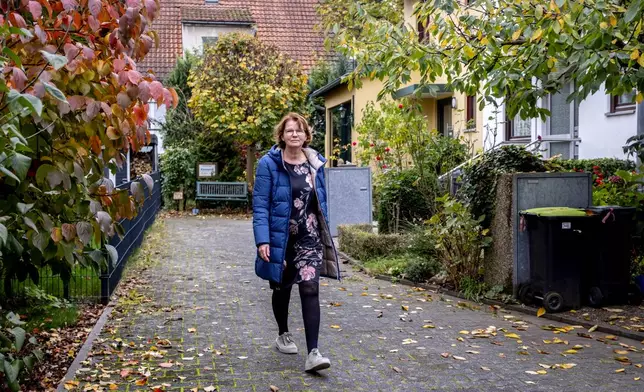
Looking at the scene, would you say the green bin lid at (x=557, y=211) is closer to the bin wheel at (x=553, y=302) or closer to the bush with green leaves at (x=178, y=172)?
the bin wheel at (x=553, y=302)

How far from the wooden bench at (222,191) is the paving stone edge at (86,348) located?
1525 cm

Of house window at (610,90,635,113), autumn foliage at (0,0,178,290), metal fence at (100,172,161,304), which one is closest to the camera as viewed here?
autumn foliage at (0,0,178,290)

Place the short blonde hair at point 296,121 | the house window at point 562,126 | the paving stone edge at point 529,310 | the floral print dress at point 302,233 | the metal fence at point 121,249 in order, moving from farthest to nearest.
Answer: the house window at point 562,126 < the metal fence at point 121,249 < the paving stone edge at point 529,310 < the short blonde hair at point 296,121 < the floral print dress at point 302,233

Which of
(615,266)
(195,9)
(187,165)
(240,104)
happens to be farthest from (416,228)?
(195,9)

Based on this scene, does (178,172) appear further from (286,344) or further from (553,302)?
(286,344)

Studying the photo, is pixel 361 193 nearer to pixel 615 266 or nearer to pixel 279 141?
pixel 615 266

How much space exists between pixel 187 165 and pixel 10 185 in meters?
20.4

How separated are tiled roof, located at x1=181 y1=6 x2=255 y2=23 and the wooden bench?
1095 cm

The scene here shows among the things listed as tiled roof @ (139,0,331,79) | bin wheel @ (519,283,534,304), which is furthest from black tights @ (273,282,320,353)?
tiled roof @ (139,0,331,79)

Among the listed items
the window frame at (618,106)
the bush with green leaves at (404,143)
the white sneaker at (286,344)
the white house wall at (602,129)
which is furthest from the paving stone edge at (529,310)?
the window frame at (618,106)

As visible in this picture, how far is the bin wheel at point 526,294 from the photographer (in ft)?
28.9

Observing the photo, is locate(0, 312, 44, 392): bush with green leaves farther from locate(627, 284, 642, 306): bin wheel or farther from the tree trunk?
the tree trunk

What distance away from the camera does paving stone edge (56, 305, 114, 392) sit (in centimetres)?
603

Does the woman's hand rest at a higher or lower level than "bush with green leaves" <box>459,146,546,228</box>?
lower
